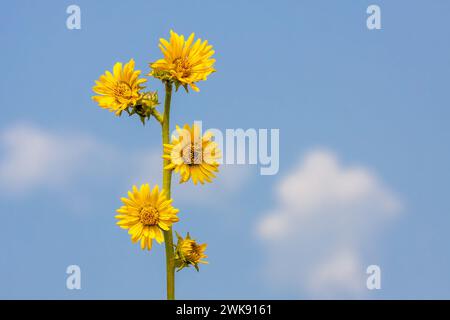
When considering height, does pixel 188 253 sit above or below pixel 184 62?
below

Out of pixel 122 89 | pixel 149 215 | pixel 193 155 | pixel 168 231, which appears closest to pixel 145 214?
pixel 149 215

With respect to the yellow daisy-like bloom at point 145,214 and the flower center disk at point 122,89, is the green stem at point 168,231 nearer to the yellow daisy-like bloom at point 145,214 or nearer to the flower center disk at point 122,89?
the yellow daisy-like bloom at point 145,214

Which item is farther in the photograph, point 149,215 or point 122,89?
point 122,89

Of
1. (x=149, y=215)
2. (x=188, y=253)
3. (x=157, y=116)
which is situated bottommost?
(x=188, y=253)

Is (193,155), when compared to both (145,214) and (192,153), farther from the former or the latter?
(145,214)

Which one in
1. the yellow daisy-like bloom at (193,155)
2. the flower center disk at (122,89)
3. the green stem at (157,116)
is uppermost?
the flower center disk at (122,89)

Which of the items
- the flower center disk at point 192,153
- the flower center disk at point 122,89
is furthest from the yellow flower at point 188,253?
the flower center disk at point 122,89
